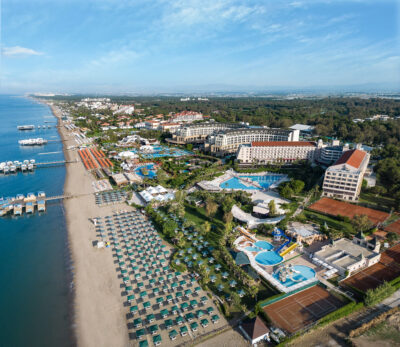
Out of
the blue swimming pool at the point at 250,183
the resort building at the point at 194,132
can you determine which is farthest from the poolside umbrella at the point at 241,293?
the resort building at the point at 194,132

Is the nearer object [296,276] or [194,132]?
[296,276]

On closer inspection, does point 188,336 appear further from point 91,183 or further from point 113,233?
point 91,183

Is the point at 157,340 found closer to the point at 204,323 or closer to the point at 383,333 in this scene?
the point at 204,323

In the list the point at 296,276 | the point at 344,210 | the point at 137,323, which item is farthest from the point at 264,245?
the point at 137,323

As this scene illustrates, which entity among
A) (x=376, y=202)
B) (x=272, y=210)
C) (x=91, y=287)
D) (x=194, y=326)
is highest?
(x=272, y=210)

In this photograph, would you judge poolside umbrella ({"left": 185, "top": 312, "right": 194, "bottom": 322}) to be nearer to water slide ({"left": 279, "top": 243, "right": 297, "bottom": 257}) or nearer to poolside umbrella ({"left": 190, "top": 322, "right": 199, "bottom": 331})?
poolside umbrella ({"left": 190, "top": 322, "right": 199, "bottom": 331})

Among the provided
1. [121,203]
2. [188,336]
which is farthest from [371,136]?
[188,336]
